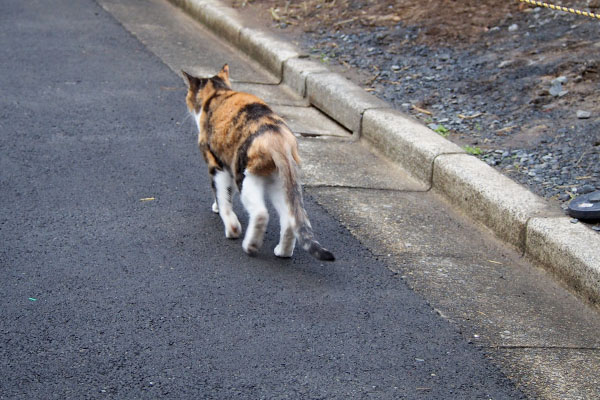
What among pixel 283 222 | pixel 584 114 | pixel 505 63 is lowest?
pixel 283 222

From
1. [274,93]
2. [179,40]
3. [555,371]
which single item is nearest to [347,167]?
[274,93]

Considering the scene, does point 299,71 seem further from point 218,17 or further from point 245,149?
point 245,149

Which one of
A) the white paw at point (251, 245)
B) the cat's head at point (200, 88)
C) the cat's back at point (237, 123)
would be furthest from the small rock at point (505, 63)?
the white paw at point (251, 245)

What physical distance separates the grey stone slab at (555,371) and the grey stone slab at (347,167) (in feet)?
6.73

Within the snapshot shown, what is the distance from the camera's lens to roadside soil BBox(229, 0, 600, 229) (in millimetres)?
5320

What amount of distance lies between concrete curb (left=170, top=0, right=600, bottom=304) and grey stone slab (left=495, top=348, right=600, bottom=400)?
20.7 inches

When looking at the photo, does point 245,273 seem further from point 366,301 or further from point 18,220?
point 18,220

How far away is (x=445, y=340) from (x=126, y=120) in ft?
11.9

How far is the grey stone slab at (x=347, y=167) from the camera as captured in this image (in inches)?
209

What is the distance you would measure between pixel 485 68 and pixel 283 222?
353 centimetres

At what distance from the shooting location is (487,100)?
6285mm

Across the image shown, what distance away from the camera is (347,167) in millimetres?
5602

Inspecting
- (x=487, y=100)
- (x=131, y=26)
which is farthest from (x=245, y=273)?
(x=131, y=26)

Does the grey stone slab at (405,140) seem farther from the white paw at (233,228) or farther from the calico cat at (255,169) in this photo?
the white paw at (233,228)
